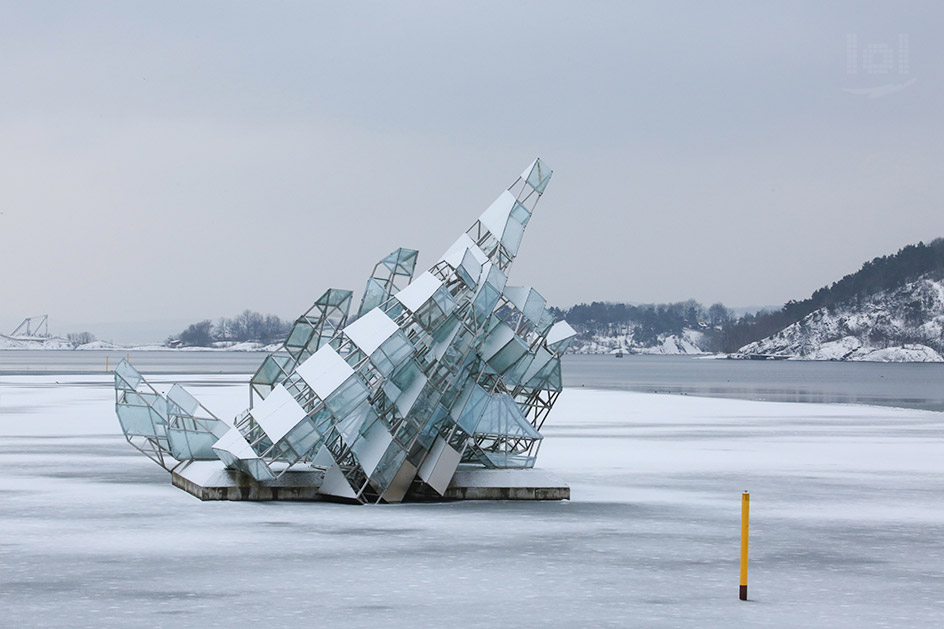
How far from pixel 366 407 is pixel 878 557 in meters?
8.65

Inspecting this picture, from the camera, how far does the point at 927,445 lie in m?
36.1

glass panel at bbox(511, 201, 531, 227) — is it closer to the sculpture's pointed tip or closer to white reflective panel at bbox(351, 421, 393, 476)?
the sculpture's pointed tip

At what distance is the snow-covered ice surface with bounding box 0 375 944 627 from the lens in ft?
41.8

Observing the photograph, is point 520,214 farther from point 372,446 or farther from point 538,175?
point 372,446

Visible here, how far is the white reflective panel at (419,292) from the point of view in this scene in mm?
21406

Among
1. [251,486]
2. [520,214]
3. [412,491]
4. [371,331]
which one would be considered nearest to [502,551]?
[371,331]

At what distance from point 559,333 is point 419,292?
5166mm

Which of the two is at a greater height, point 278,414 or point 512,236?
point 512,236

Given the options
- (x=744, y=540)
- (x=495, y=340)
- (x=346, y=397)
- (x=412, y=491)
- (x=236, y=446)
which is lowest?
(x=412, y=491)

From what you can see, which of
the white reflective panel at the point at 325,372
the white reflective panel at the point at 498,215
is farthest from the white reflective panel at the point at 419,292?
the white reflective panel at the point at 498,215

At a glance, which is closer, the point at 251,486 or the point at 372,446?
the point at 372,446

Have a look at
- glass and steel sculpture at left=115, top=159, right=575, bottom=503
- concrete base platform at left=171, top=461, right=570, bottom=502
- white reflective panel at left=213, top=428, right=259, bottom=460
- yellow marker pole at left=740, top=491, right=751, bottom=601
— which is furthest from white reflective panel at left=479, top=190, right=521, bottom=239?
yellow marker pole at left=740, top=491, right=751, bottom=601

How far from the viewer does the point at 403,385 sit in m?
21.7

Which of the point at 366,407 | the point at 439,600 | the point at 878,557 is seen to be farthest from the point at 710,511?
the point at 439,600
